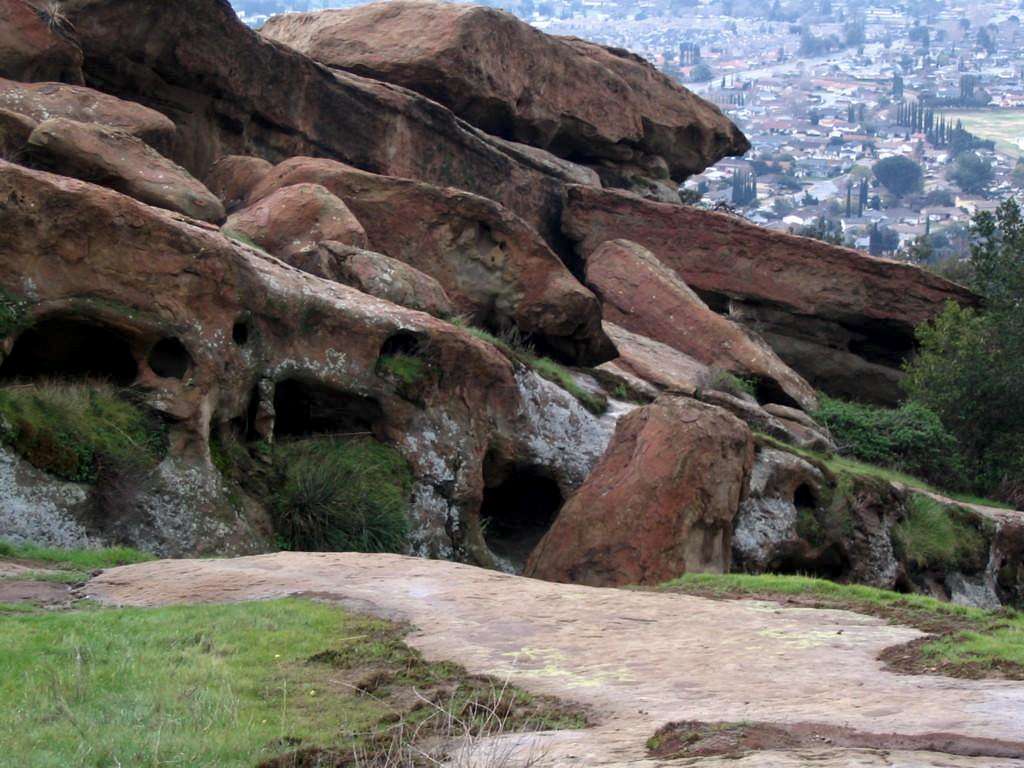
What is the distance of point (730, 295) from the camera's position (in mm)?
29984

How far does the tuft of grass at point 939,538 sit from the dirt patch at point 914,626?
774cm

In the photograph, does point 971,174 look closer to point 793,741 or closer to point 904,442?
point 904,442

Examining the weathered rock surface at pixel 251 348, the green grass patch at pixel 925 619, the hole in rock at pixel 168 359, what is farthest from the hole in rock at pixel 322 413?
the green grass patch at pixel 925 619

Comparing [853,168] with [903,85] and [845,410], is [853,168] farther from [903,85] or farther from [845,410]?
[845,410]

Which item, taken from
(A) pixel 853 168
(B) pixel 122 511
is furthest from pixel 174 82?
(A) pixel 853 168

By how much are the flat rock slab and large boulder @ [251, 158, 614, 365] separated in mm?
9943

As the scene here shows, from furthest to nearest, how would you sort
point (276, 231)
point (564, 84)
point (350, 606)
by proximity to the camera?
point (564, 84) < point (276, 231) < point (350, 606)

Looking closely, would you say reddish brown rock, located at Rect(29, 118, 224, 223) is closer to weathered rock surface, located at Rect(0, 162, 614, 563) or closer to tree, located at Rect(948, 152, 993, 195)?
weathered rock surface, located at Rect(0, 162, 614, 563)

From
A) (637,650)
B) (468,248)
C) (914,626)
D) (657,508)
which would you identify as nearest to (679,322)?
(468,248)

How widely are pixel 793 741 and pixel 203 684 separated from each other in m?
3.20

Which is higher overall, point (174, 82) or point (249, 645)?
point (174, 82)

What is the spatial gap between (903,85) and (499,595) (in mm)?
167188

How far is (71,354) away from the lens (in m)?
14.4

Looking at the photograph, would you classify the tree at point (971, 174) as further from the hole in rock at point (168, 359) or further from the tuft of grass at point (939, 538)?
the hole in rock at point (168, 359)
